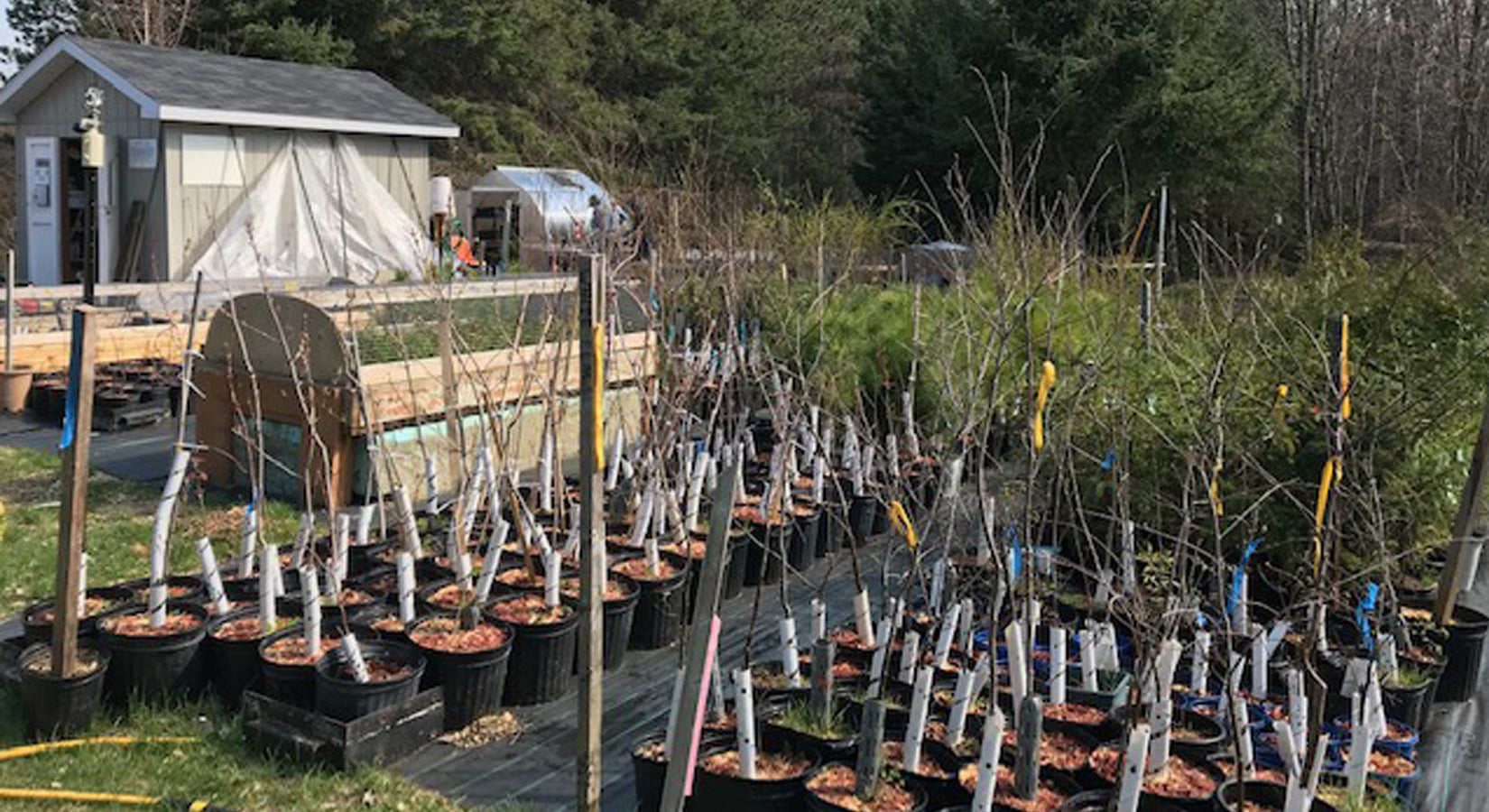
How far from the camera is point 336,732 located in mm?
3869

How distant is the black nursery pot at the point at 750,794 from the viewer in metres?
3.40

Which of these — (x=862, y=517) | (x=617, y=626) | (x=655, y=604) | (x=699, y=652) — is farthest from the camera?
(x=862, y=517)

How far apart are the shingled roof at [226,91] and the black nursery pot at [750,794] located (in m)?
12.1

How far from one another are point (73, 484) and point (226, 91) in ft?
38.5

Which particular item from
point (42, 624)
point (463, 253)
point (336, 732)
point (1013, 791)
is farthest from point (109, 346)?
point (1013, 791)

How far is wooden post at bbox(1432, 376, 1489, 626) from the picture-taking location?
15.5 ft

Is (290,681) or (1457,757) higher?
(290,681)

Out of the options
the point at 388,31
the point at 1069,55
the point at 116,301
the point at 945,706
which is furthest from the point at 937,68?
the point at 945,706

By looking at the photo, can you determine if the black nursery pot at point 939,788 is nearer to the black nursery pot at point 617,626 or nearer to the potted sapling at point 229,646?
the black nursery pot at point 617,626

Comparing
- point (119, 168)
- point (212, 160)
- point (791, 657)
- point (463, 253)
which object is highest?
point (212, 160)

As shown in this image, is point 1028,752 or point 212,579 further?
point 212,579

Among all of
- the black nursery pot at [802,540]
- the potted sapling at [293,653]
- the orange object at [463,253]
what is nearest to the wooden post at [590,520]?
the potted sapling at [293,653]

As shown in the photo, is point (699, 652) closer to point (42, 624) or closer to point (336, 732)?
point (336, 732)

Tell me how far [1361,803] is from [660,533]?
3.13 m
